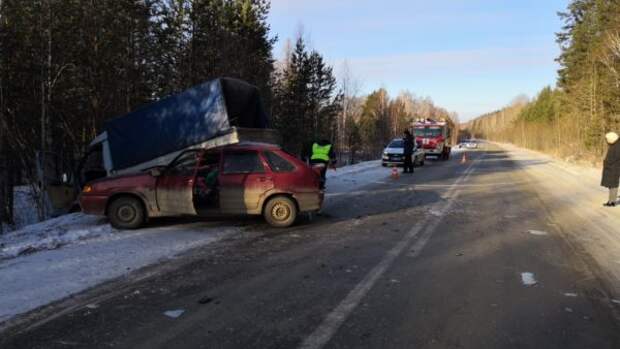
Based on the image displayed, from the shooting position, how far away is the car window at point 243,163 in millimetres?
9156

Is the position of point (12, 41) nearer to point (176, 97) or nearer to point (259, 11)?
point (176, 97)

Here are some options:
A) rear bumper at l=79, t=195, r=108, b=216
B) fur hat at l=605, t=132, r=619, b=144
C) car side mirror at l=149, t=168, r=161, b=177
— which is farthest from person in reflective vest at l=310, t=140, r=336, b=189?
fur hat at l=605, t=132, r=619, b=144

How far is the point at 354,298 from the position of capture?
16.8 feet

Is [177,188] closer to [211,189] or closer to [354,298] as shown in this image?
[211,189]

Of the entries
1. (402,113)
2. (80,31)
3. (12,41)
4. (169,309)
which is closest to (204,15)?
(80,31)

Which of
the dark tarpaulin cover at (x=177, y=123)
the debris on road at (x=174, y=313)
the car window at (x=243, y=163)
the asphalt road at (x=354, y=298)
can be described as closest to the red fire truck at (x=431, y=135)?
the dark tarpaulin cover at (x=177, y=123)

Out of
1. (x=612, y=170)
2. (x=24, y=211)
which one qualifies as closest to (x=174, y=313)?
(x=612, y=170)

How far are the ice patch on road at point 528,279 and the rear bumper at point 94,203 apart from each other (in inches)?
279

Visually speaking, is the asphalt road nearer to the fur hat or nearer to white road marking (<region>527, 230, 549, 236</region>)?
white road marking (<region>527, 230, 549, 236</region>)

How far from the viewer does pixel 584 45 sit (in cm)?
4094

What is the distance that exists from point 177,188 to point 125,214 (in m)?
1.11

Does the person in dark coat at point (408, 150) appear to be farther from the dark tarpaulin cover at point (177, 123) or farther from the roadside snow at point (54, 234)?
the roadside snow at point (54, 234)

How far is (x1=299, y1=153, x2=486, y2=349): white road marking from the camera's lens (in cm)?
409

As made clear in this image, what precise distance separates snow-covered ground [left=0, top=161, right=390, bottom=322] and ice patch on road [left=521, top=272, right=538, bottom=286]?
15.3 ft
